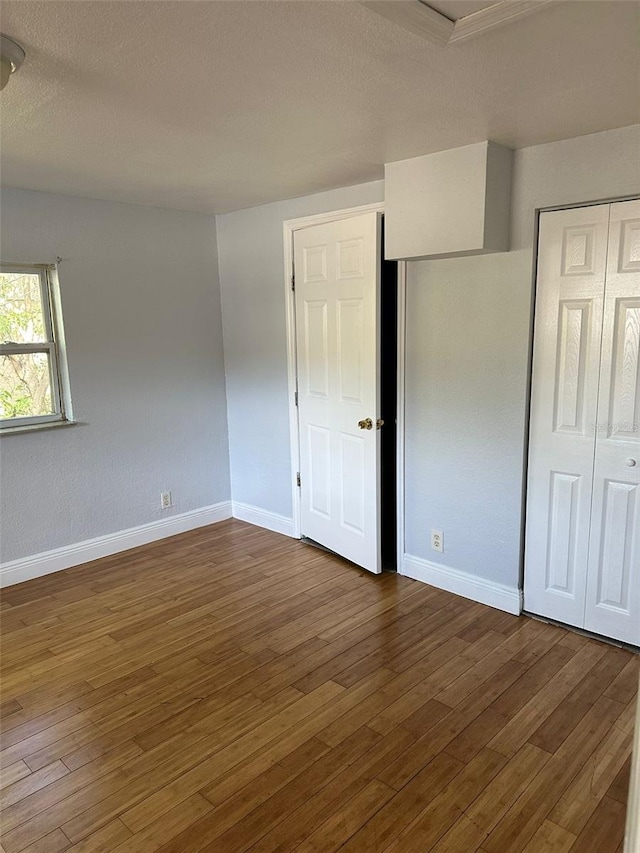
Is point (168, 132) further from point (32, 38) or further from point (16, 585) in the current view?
point (16, 585)

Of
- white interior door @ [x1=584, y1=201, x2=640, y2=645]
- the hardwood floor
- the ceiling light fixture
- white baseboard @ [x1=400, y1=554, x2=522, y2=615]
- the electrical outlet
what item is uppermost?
the ceiling light fixture

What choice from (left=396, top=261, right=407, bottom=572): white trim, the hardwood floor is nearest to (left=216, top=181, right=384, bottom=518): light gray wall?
(left=396, top=261, right=407, bottom=572): white trim

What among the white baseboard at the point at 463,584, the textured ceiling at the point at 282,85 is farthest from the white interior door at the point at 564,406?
the textured ceiling at the point at 282,85

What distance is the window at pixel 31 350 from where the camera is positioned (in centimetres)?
350

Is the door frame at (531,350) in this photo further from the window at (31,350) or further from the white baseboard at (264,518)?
the window at (31,350)

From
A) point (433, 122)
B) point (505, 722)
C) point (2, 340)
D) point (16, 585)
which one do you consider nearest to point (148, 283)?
point (2, 340)

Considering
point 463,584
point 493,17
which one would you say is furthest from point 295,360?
point 493,17

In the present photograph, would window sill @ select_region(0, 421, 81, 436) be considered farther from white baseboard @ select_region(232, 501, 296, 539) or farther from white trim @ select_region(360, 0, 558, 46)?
white trim @ select_region(360, 0, 558, 46)

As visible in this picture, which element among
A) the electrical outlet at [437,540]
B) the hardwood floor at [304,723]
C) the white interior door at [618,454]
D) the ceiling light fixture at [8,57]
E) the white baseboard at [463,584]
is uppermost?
the ceiling light fixture at [8,57]

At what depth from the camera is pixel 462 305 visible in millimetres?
3064

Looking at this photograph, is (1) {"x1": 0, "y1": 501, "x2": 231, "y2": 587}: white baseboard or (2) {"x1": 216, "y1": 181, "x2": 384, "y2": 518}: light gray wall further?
(2) {"x1": 216, "y1": 181, "x2": 384, "y2": 518}: light gray wall

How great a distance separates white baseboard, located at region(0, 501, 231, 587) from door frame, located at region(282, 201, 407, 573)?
77 cm

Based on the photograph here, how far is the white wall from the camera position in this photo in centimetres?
265

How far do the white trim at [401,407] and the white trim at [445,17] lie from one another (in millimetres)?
1674
